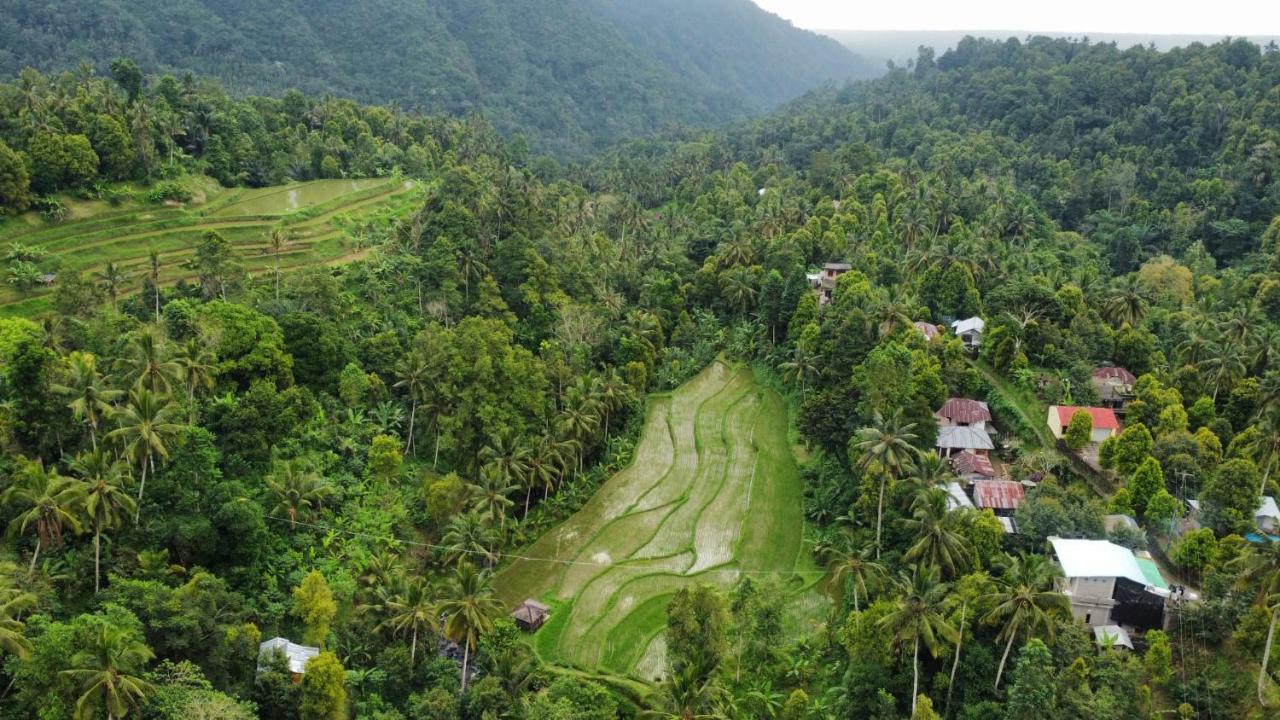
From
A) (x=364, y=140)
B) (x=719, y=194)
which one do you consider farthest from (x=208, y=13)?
(x=719, y=194)

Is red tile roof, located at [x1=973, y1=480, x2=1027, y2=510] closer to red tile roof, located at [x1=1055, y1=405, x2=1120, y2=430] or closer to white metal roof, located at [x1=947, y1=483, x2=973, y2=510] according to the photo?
white metal roof, located at [x1=947, y1=483, x2=973, y2=510]

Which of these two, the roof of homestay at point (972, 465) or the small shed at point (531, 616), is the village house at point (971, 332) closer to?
the roof of homestay at point (972, 465)

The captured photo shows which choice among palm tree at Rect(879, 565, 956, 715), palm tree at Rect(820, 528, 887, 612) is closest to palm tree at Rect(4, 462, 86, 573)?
palm tree at Rect(820, 528, 887, 612)

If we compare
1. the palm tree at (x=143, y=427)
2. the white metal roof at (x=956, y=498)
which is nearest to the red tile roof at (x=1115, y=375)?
the white metal roof at (x=956, y=498)

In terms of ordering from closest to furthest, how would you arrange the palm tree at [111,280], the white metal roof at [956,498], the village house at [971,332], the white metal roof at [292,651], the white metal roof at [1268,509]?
the white metal roof at [292,651]
the white metal roof at [1268,509]
the white metal roof at [956,498]
the palm tree at [111,280]
the village house at [971,332]

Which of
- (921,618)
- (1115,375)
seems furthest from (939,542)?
(1115,375)
